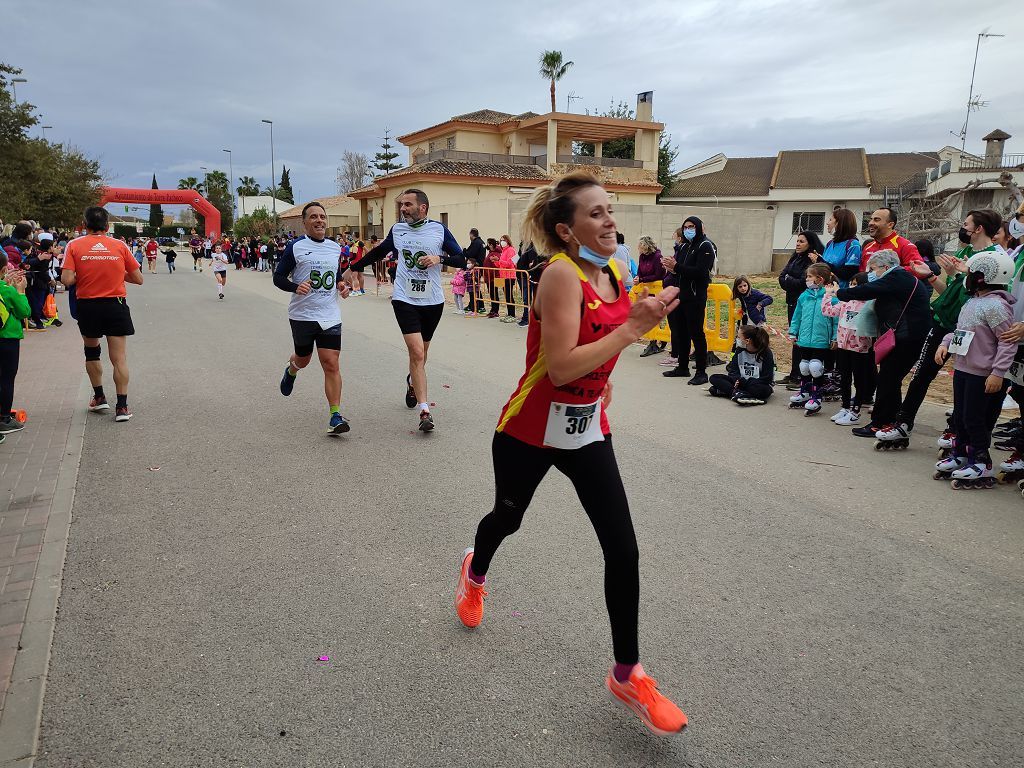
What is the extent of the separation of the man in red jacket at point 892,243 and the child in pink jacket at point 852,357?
37 cm

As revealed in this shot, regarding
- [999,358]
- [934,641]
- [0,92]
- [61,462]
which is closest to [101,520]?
[61,462]

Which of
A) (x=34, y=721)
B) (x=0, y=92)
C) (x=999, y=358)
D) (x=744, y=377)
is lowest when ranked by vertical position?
(x=34, y=721)

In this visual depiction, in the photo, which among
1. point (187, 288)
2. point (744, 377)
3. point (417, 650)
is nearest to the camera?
point (417, 650)

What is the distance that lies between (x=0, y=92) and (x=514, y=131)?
25568 mm

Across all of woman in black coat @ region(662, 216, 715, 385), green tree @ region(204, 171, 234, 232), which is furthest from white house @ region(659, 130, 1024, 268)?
green tree @ region(204, 171, 234, 232)

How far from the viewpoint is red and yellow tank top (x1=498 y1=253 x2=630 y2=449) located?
100 inches

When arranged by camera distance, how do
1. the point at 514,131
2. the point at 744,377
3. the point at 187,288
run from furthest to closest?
the point at 514,131 < the point at 187,288 < the point at 744,377

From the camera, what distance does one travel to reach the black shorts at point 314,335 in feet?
21.0

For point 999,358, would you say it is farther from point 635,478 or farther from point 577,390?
point 577,390

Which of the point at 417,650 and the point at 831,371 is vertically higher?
the point at 831,371

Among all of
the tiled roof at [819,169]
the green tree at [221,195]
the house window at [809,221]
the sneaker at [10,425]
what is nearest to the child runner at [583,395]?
the sneaker at [10,425]

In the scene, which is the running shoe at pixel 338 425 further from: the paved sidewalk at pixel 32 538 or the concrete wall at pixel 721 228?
the concrete wall at pixel 721 228

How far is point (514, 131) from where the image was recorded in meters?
42.1

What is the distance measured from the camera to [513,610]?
135 inches
